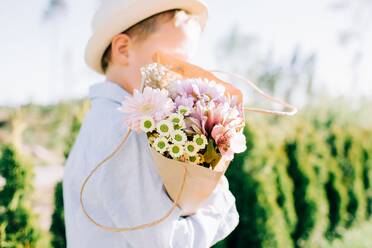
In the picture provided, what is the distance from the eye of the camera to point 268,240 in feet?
14.7

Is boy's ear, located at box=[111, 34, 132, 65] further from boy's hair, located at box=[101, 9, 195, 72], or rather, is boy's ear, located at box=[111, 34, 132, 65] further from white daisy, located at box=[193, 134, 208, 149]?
white daisy, located at box=[193, 134, 208, 149]

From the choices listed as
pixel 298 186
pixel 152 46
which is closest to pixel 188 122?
pixel 152 46

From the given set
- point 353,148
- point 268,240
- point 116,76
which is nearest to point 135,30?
point 116,76

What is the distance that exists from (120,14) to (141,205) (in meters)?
0.66

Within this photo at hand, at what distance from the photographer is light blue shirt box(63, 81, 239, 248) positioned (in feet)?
4.45

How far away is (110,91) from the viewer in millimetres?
1660

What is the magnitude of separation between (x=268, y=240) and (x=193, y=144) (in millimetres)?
3443

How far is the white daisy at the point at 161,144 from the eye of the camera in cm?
128

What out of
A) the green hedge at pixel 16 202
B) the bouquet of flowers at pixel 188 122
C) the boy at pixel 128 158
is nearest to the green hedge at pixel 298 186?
the green hedge at pixel 16 202

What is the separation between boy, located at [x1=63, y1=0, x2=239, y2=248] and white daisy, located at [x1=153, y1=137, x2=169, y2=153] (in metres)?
0.13

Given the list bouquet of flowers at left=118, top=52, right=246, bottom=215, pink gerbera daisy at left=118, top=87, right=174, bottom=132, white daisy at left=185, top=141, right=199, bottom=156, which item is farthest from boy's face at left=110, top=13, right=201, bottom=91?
white daisy at left=185, top=141, right=199, bottom=156

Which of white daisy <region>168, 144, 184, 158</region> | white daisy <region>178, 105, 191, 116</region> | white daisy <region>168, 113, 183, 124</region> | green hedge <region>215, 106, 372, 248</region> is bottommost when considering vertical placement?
green hedge <region>215, 106, 372, 248</region>

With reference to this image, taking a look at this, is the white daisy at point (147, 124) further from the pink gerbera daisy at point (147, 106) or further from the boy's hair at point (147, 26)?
the boy's hair at point (147, 26)

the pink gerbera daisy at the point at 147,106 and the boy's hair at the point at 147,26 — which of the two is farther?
the boy's hair at the point at 147,26
